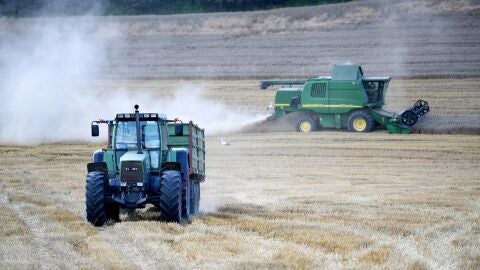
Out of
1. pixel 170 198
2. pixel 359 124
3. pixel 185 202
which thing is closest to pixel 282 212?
pixel 185 202

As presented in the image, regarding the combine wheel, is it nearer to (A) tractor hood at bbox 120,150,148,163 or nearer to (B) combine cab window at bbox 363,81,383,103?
(B) combine cab window at bbox 363,81,383,103

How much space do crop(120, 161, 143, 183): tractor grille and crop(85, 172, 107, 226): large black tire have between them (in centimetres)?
47

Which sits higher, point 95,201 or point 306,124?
Result: point 306,124

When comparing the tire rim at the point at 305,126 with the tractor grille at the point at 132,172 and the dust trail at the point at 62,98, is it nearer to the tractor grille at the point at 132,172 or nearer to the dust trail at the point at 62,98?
the dust trail at the point at 62,98

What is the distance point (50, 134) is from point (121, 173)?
2128 centimetres

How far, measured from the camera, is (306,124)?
39.9 meters

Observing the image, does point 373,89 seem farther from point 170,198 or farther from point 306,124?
point 170,198

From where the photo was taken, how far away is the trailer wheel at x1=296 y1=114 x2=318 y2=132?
39.8 meters

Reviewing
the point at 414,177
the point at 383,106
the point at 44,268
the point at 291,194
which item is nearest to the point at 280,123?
the point at 383,106

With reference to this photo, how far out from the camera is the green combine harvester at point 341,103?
38.9 meters

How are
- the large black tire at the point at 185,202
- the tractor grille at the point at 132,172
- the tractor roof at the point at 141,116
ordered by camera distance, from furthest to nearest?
the tractor roof at the point at 141,116, the large black tire at the point at 185,202, the tractor grille at the point at 132,172

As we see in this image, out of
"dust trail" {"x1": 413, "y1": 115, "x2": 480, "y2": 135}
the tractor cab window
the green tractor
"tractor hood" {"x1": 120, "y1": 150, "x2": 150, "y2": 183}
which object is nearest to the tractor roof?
the green tractor

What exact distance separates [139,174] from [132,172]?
0.14 m

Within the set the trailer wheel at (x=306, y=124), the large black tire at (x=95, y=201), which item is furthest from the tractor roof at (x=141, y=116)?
the trailer wheel at (x=306, y=124)
